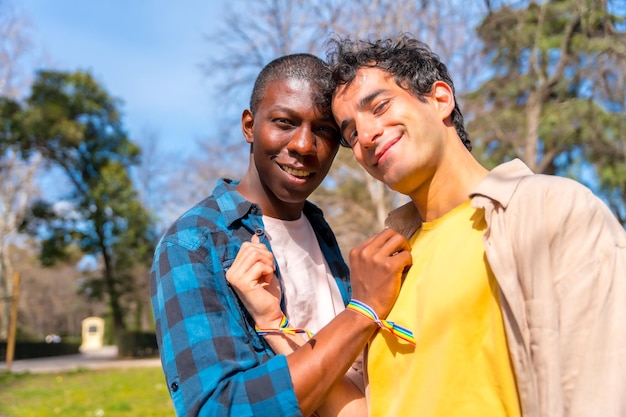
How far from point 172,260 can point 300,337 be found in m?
0.51

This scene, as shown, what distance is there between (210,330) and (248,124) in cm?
102

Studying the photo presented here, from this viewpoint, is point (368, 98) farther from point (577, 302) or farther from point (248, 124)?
point (577, 302)

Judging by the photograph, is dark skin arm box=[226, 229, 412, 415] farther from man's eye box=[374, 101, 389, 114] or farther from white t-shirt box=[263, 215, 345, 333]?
man's eye box=[374, 101, 389, 114]

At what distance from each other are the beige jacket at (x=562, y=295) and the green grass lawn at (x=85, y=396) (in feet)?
25.5

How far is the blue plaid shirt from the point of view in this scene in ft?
5.69

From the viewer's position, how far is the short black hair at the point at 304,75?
2305mm

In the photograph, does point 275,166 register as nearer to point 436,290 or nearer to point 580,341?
point 436,290

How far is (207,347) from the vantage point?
1.81 metres

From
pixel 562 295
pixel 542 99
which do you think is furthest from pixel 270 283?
pixel 542 99

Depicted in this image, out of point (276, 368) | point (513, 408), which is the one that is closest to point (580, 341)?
point (513, 408)

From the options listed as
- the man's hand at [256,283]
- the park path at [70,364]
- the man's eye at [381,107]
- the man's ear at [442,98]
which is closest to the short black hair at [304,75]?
the man's eye at [381,107]

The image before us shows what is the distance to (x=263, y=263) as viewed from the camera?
2014 mm

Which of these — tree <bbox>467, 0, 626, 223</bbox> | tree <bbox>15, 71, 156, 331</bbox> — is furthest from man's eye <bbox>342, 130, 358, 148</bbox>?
tree <bbox>15, 71, 156, 331</bbox>

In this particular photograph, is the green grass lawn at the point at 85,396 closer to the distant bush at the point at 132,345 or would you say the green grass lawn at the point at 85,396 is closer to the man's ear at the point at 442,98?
the man's ear at the point at 442,98
